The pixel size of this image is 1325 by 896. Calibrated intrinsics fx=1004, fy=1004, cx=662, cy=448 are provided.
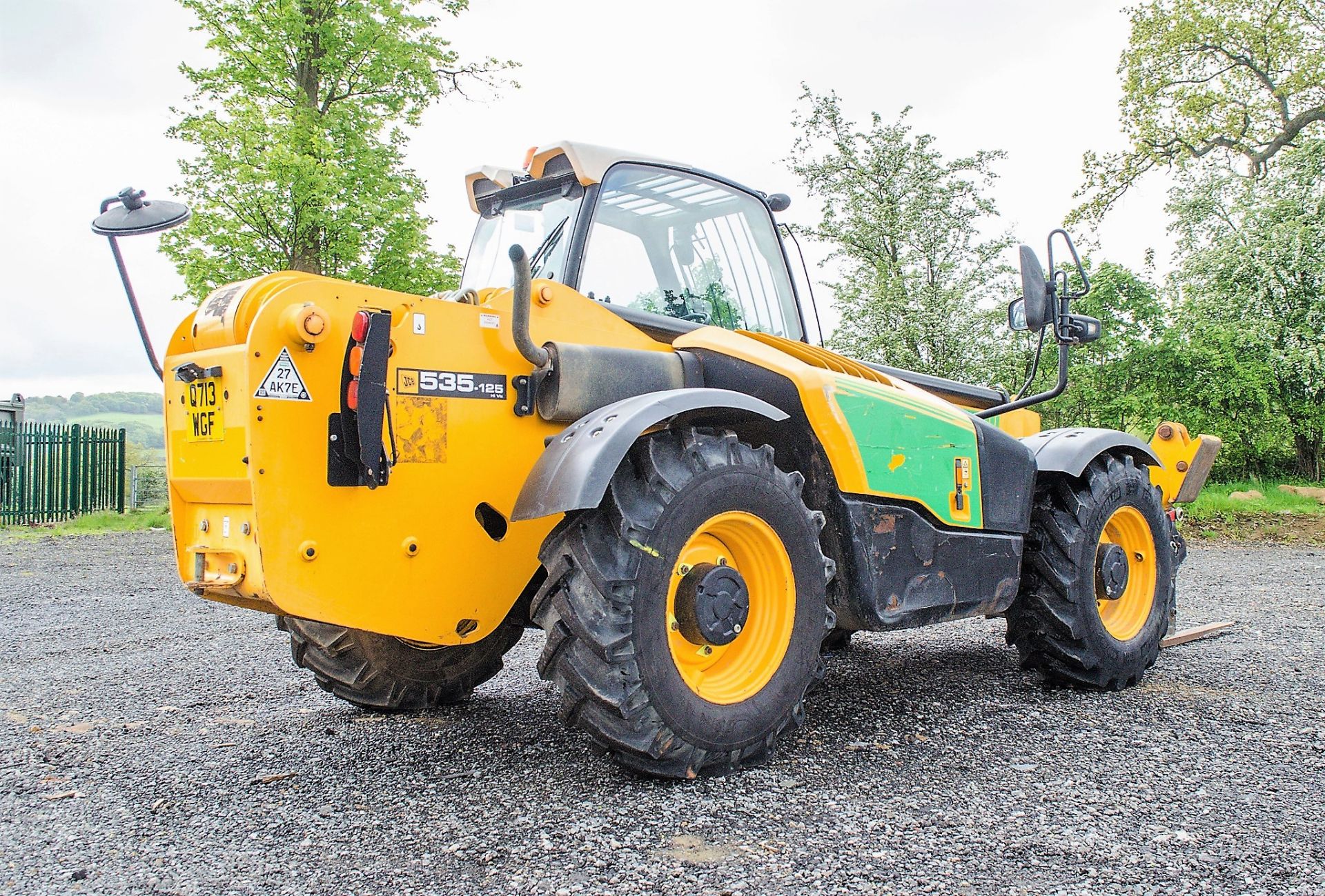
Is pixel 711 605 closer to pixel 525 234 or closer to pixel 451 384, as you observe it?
pixel 451 384

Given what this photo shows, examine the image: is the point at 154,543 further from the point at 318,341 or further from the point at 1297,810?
the point at 1297,810

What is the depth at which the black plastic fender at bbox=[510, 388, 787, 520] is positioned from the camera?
10.2 feet

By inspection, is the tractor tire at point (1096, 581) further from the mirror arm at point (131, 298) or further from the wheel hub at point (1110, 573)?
the mirror arm at point (131, 298)

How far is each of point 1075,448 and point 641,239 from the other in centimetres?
245

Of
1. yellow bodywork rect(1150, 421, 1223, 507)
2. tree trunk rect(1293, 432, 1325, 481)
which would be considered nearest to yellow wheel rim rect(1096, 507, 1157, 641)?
yellow bodywork rect(1150, 421, 1223, 507)

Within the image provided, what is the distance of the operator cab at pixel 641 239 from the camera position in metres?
4.11

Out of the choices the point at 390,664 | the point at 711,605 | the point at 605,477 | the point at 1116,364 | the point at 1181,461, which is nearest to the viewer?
the point at 605,477

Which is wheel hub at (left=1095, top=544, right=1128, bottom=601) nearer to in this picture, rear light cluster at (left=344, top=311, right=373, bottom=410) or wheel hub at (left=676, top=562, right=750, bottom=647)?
wheel hub at (left=676, top=562, right=750, bottom=647)

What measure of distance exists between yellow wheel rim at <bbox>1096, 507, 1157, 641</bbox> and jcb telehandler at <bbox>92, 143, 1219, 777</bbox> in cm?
36

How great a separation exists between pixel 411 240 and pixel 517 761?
12.5 meters

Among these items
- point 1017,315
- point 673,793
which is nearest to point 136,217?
point 673,793

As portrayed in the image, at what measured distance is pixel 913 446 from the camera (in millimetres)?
4273

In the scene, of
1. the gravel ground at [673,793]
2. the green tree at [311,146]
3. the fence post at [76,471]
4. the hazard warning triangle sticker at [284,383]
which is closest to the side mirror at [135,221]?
the hazard warning triangle sticker at [284,383]

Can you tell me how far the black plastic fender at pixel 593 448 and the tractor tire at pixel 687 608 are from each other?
Answer: 0.40ft
